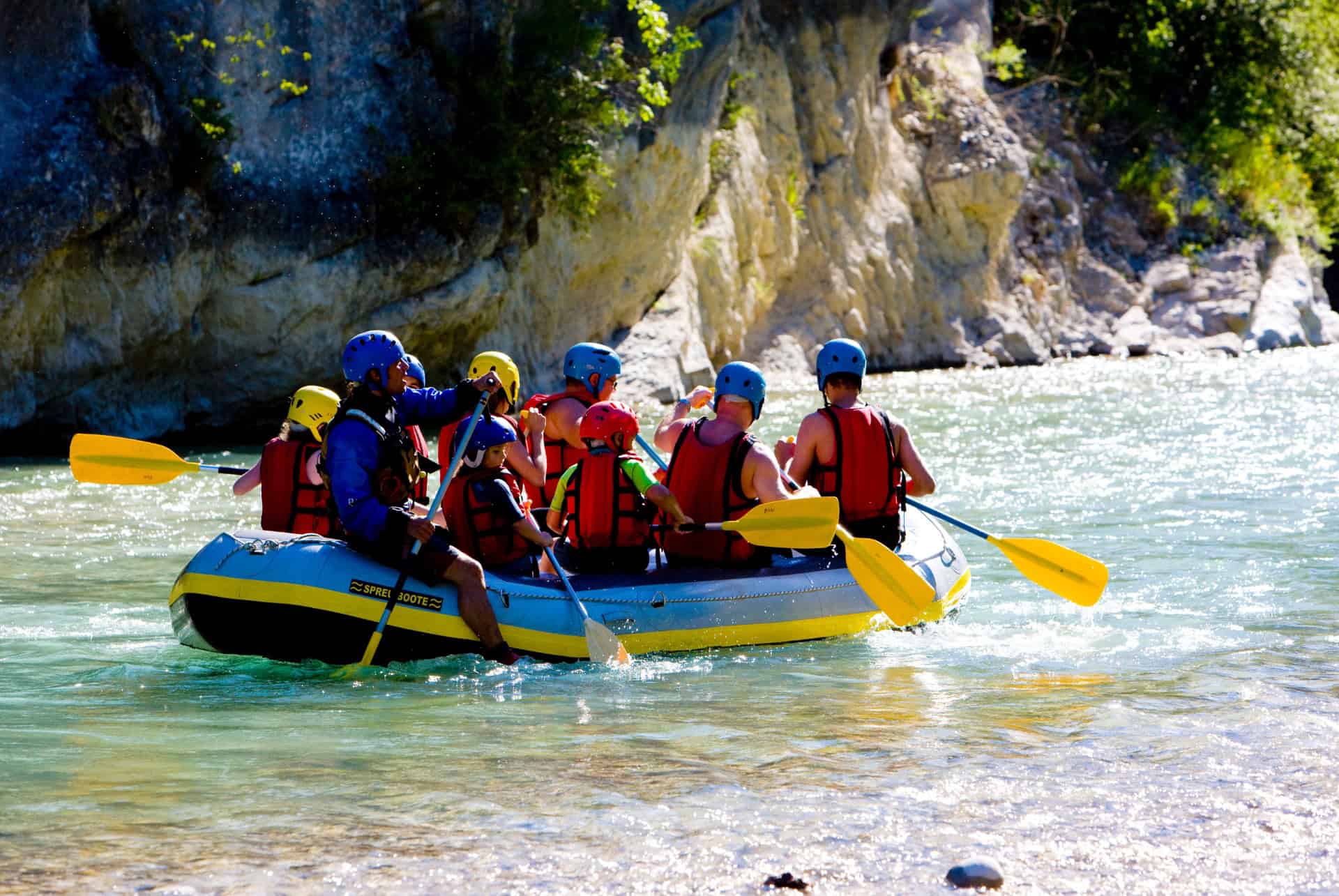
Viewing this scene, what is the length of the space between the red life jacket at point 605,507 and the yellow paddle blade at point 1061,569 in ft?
5.66

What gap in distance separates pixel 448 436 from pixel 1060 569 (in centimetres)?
277

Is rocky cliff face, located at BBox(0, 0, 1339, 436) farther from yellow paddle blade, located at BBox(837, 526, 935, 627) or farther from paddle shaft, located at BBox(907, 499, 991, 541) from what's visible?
yellow paddle blade, located at BBox(837, 526, 935, 627)

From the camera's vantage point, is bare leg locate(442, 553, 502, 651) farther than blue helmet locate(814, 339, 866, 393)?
No

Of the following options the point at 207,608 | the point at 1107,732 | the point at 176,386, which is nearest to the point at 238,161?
the point at 176,386

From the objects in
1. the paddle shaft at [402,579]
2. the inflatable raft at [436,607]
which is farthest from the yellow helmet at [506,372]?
the inflatable raft at [436,607]

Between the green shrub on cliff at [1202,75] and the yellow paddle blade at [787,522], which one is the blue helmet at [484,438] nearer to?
the yellow paddle blade at [787,522]

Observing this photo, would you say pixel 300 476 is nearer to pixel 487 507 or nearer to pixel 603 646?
pixel 487 507

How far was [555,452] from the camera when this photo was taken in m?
7.83

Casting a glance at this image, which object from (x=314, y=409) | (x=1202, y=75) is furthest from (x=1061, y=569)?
(x=1202, y=75)

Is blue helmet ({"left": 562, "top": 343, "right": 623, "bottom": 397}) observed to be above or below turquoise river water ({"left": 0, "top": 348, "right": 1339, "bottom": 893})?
above

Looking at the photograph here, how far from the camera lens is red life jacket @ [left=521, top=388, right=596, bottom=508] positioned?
7652 mm

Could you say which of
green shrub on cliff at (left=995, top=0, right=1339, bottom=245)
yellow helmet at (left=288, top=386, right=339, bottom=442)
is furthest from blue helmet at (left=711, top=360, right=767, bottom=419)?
green shrub on cliff at (left=995, top=0, right=1339, bottom=245)

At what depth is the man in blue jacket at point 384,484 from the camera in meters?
6.16

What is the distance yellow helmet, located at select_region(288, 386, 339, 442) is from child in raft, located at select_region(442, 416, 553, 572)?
819 mm
